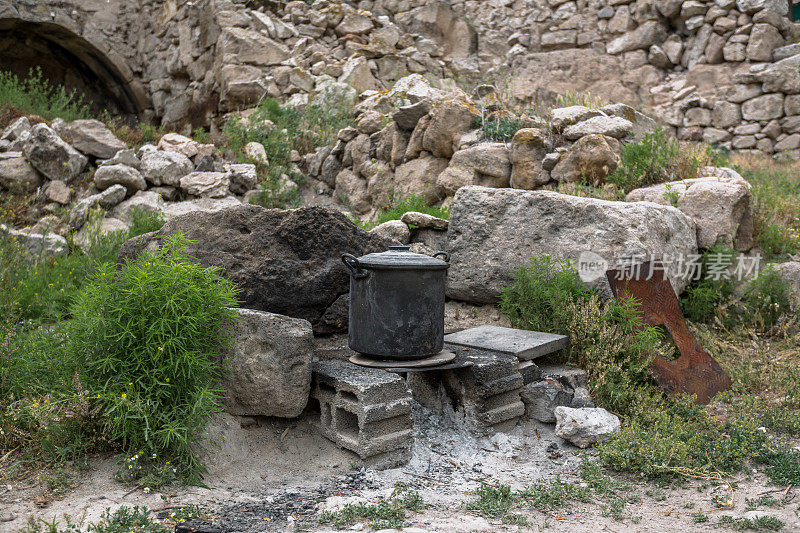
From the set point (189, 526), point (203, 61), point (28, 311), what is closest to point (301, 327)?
point (189, 526)

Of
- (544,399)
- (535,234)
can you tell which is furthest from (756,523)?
(535,234)

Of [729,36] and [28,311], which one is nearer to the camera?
[28,311]

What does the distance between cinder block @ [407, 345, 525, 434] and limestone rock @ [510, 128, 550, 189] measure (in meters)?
2.80

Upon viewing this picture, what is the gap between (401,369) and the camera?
3691 millimetres

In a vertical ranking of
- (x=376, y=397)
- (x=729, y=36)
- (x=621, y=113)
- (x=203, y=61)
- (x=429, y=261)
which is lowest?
(x=376, y=397)

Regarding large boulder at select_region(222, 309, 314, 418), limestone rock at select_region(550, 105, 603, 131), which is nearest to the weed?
large boulder at select_region(222, 309, 314, 418)

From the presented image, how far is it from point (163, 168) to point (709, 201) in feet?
20.0

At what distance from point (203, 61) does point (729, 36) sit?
9176mm

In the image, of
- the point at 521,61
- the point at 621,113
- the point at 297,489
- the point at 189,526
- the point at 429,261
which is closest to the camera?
the point at 189,526

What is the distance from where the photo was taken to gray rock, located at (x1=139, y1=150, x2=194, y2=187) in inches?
289

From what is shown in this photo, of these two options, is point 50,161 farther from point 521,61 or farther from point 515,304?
Answer: point 521,61

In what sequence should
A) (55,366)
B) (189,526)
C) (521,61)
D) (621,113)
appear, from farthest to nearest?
(521,61) < (621,113) < (55,366) < (189,526)

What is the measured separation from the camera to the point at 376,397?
11.3ft

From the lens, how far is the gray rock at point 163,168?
733 centimetres
